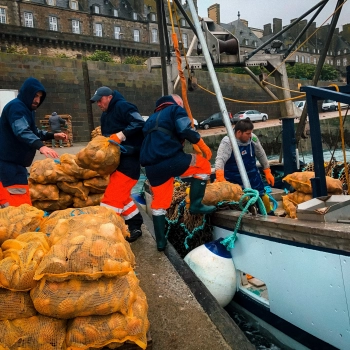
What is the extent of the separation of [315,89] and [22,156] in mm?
2820

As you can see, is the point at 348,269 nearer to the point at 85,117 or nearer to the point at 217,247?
the point at 217,247

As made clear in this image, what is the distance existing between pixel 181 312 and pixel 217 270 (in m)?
0.94

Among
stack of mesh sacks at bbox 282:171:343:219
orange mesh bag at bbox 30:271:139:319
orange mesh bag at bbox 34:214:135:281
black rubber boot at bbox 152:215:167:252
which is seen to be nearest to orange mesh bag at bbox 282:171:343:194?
stack of mesh sacks at bbox 282:171:343:219

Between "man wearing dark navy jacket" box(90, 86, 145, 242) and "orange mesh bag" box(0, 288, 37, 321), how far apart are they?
6.74 ft

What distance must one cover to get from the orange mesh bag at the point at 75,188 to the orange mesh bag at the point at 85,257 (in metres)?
2.84

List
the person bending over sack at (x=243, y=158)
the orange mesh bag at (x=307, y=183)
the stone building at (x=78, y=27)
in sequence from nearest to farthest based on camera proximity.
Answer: the orange mesh bag at (x=307, y=183), the person bending over sack at (x=243, y=158), the stone building at (x=78, y=27)

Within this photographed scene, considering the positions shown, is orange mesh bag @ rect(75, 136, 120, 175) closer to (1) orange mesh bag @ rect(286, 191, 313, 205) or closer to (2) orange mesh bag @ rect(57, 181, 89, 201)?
(2) orange mesh bag @ rect(57, 181, 89, 201)

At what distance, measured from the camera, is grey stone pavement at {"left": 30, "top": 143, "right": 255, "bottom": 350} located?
2166mm

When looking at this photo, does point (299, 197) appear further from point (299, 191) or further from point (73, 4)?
point (73, 4)

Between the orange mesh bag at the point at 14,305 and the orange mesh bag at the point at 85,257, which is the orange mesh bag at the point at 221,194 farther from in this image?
the orange mesh bag at the point at 14,305

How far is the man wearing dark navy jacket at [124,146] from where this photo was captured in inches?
153

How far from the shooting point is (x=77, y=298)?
174 cm

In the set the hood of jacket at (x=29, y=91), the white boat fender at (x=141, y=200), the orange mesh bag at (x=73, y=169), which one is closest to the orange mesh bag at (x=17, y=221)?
the hood of jacket at (x=29, y=91)

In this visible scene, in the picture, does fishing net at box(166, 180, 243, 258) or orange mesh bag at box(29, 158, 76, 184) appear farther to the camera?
orange mesh bag at box(29, 158, 76, 184)
